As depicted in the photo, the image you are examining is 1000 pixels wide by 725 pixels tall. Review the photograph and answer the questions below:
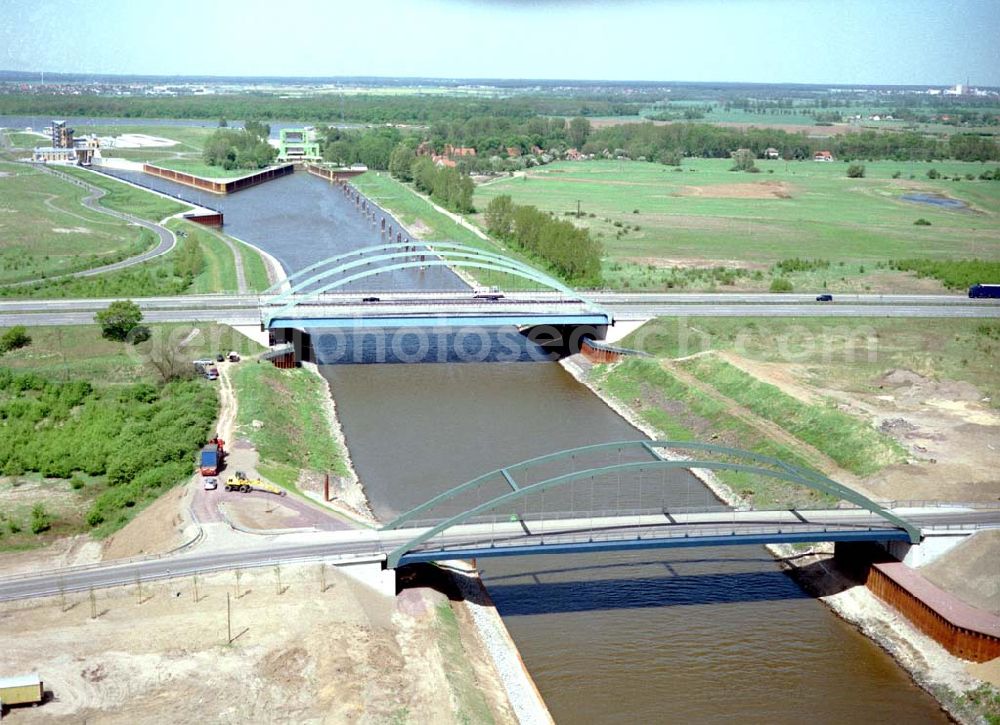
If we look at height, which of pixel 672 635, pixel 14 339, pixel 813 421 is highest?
pixel 14 339

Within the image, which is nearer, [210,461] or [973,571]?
[973,571]

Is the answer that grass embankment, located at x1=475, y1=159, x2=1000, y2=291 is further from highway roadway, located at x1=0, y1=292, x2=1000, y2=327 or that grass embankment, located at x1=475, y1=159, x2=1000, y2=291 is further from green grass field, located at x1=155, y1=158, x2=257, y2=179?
green grass field, located at x1=155, y1=158, x2=257, y2=179

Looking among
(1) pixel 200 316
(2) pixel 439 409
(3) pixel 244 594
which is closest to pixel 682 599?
(3) pixel 244 594

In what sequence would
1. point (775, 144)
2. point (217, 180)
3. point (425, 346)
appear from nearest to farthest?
1. point (425, 346)
2. point (217, 180)
3. point (775, 144)

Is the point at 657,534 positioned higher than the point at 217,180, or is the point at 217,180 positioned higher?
the point at 657,534

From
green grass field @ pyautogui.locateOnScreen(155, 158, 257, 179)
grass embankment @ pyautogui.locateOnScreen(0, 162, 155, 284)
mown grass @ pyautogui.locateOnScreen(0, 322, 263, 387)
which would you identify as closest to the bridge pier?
mown grass @ pyautogui.locateOnScreen(0, 322, 263, 387)

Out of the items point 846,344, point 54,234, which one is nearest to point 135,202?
point 54,234

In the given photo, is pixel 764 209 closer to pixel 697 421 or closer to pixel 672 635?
pixel 697 421
